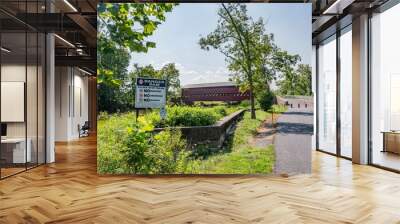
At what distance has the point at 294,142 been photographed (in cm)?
627

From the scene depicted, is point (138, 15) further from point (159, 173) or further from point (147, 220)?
point (147, 220)

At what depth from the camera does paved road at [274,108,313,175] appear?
6230 millimetres

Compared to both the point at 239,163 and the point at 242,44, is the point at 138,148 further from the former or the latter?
the point at 242,44

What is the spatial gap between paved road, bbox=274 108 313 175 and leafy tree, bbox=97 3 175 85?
99.4 inches

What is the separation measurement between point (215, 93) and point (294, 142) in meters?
Result: 1.51

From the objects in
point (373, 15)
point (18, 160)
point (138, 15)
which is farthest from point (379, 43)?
point (18, 160)

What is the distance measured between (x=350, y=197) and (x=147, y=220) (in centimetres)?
260

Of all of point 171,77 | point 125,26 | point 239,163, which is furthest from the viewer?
point 171,77

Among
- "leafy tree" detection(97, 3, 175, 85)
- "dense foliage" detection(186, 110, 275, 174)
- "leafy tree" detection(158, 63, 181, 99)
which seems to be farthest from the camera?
"leafy tree" detection(158, 63, 181, 99)

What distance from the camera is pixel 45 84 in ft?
25.9

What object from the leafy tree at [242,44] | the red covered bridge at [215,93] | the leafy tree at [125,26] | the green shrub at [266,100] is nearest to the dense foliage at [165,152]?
the green shrub at [266,100]

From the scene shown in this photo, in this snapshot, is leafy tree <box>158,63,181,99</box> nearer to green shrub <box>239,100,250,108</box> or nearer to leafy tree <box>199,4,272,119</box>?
leafy tree <box>199,4,272,119</box>

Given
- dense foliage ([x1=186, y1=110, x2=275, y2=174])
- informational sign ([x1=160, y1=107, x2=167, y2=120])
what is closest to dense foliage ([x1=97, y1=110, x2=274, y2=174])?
dense foliage ([x1=186, y1=110, x2=275, y2=174])

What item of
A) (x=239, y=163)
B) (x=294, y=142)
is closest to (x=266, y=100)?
(x=294, y=142)
